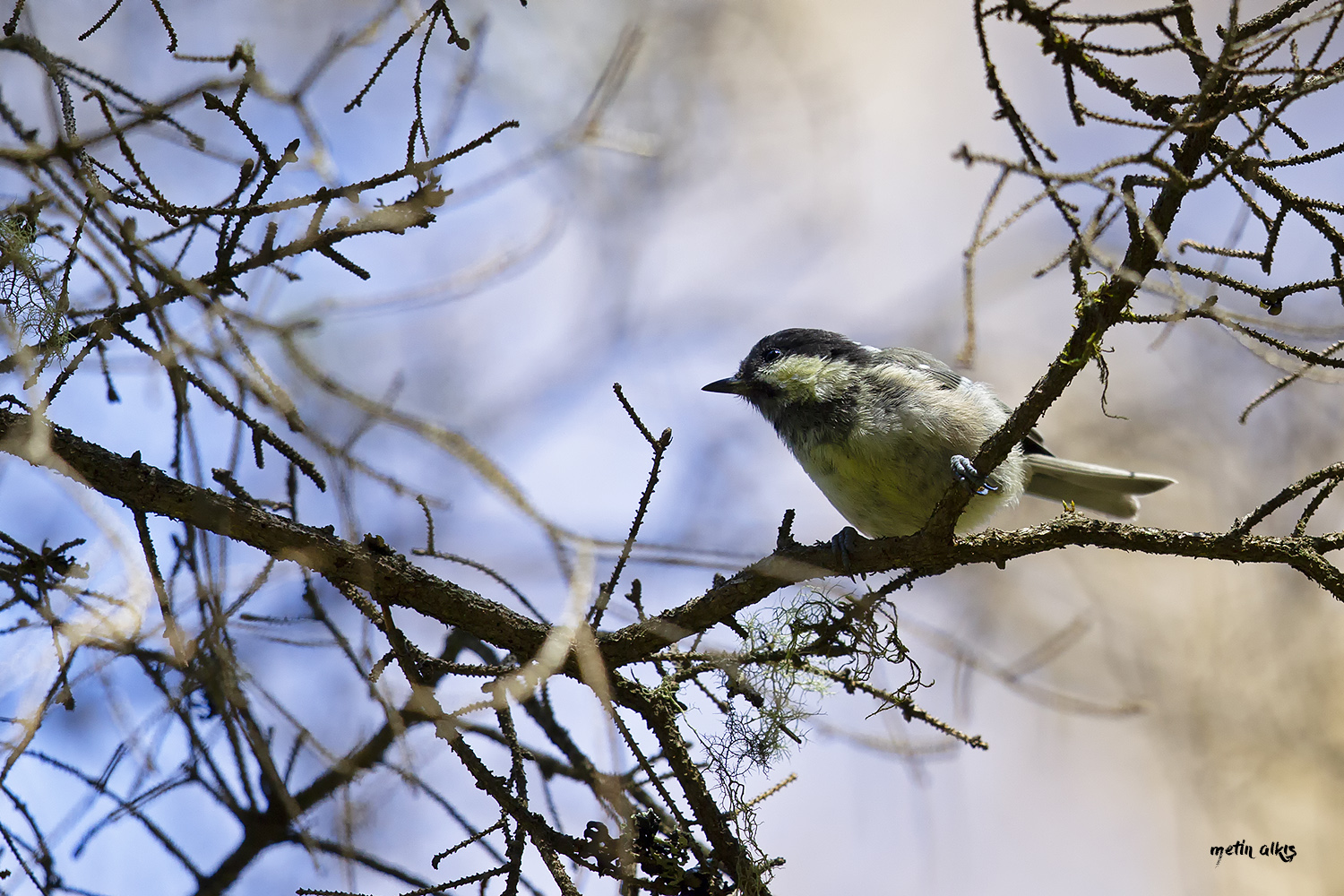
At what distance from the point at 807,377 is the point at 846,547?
983 mm

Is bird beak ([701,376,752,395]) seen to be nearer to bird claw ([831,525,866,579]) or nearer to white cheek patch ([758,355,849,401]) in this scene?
white cheek patch ([758,355,849,401])

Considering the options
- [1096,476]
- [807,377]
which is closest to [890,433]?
[807,377]

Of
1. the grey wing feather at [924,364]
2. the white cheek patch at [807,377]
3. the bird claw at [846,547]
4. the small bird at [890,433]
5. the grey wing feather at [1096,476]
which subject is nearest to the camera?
the bird claw at [846,547]

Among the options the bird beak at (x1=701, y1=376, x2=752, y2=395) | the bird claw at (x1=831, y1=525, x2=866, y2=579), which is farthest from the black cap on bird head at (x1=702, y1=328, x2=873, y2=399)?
the bird claw at (x1=831, y1=525, x2=866, y2=579)

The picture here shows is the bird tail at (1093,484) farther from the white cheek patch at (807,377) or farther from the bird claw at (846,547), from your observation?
the bird claw at (846,547)

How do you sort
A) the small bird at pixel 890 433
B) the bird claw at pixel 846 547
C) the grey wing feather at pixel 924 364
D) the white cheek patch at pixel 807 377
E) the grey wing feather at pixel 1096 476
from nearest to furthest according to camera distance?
1. the bird claw at pixel 846 547
2. the small bird at pixel 890 433
3. the white cheek patch at pixel 807 377
4. the grey wing feather at pixel 924 364
5. the grey wing feather at pixel 1096 476

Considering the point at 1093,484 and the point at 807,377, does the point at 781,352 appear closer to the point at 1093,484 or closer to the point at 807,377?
the point at 807,377

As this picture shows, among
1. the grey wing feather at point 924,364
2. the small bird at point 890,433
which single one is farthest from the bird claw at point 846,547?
the grey wing feather at point 924,364

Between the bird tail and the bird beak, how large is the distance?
1254mm

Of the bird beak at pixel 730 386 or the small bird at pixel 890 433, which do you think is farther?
the bird beak at pixel 730 386

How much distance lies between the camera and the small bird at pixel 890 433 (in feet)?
12.7

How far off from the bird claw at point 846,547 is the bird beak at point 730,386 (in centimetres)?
100

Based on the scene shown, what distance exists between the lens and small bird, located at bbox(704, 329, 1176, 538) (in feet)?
12.7

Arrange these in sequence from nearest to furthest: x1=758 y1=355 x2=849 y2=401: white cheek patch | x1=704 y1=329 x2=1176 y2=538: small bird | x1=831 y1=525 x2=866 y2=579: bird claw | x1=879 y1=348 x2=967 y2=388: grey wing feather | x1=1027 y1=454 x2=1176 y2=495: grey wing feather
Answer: x1=831 y1=525 x2=866 y2=579: bird claw, x1=704 y1=329 x2=1176 y2=538: small bird, x1=758 y1=355 x2=849 y2=401: white cheek patch, x1=879 y1=348 x2=967 y2=388: grey wing feather, x1=1027 y1=454 x2=1176 y2=495: grey wing feather
